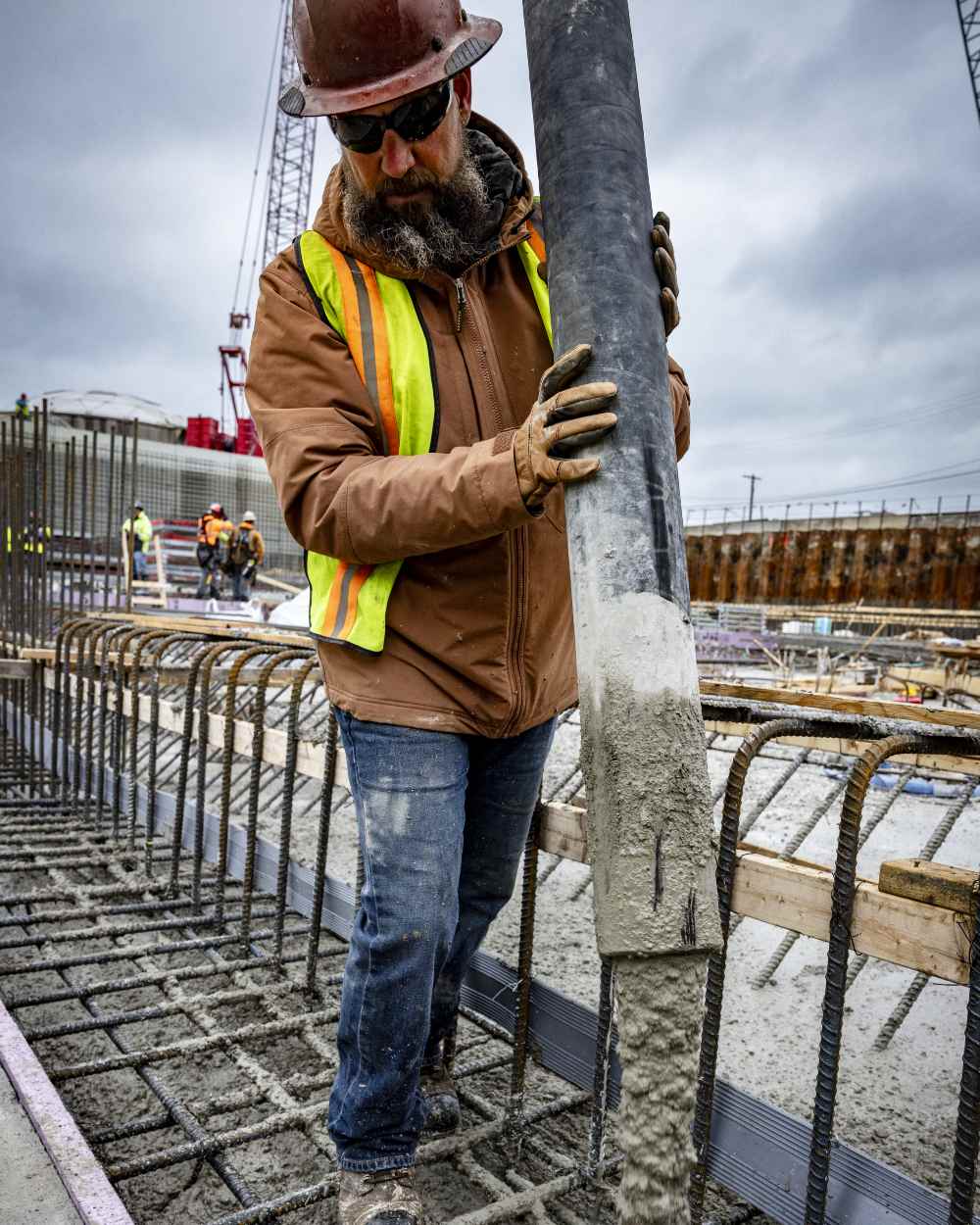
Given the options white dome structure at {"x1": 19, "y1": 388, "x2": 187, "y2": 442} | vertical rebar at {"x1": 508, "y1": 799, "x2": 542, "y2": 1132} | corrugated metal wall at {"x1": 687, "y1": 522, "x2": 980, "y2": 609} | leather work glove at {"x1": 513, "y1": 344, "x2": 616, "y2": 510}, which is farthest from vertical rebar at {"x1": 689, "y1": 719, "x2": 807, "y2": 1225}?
white dome structure at {"x1": 19, "y1": 388, "x2": 187, "y2": 442}

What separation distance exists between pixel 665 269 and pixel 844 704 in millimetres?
2288

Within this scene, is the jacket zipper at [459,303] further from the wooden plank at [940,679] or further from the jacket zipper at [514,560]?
the wooden plank at [940,679]

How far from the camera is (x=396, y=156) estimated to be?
1.90 metres

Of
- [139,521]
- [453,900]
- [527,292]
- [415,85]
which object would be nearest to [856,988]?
[453,900]

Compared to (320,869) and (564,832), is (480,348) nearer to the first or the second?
(564,832)

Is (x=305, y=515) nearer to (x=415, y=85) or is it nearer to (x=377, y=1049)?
(x=415, y=85)

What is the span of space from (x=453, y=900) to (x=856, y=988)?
105 inches

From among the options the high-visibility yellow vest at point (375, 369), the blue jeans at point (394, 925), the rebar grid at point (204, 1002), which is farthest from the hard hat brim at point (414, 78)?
the rebar grid at point (204, 1002)

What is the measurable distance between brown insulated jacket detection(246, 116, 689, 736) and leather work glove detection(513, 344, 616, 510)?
23 cm

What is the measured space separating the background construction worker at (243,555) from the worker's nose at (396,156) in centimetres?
1750

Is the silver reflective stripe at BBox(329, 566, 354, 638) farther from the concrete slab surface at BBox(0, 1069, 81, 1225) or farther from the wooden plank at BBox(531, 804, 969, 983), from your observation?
the concrete slab surface at BBox(0, 1069, 81, 1225)

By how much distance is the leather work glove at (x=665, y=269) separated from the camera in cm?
164

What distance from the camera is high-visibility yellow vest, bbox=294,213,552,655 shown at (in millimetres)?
1903

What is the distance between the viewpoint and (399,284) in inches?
77.8
